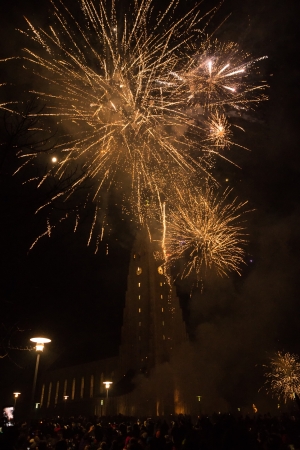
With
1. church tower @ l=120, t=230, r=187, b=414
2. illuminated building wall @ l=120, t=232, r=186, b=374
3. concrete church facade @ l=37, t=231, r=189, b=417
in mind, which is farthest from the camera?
illuminated building wall @ l=120, t=232, r=186, b=374

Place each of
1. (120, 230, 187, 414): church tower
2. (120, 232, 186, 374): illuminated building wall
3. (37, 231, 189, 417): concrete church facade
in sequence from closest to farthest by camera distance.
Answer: (37, 231, 189, 417): concrete church facade, (120, 230, 187, 414): church tower, (120, 232, 186, 374): illuminated building wall

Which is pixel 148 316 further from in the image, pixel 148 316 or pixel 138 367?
pixel 138 367

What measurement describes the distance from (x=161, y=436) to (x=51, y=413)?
63615mm

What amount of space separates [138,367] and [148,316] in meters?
8.28

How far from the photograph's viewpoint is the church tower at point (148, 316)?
56.6 m

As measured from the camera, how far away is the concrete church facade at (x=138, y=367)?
161 ft

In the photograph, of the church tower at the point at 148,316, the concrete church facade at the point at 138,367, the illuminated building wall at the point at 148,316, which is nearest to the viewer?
the concrete church facade at the point at 138,367

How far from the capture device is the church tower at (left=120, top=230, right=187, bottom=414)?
56.6 meters

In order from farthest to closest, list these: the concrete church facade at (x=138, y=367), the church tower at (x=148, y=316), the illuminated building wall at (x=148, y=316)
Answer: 1. the illuminated building wall at (x=148, y=316)
2. the church tower at (x=148, y=316)
3. the concrete church facade at (x=138, y=367)

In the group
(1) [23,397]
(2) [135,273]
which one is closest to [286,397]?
(2) [135,273]

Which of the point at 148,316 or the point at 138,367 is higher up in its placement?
the point at 148,316

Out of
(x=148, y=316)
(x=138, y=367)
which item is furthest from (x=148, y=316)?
(x=138, y=367)

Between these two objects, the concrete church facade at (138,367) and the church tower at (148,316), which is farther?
the church tower at (148,316)

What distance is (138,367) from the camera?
182 feet
